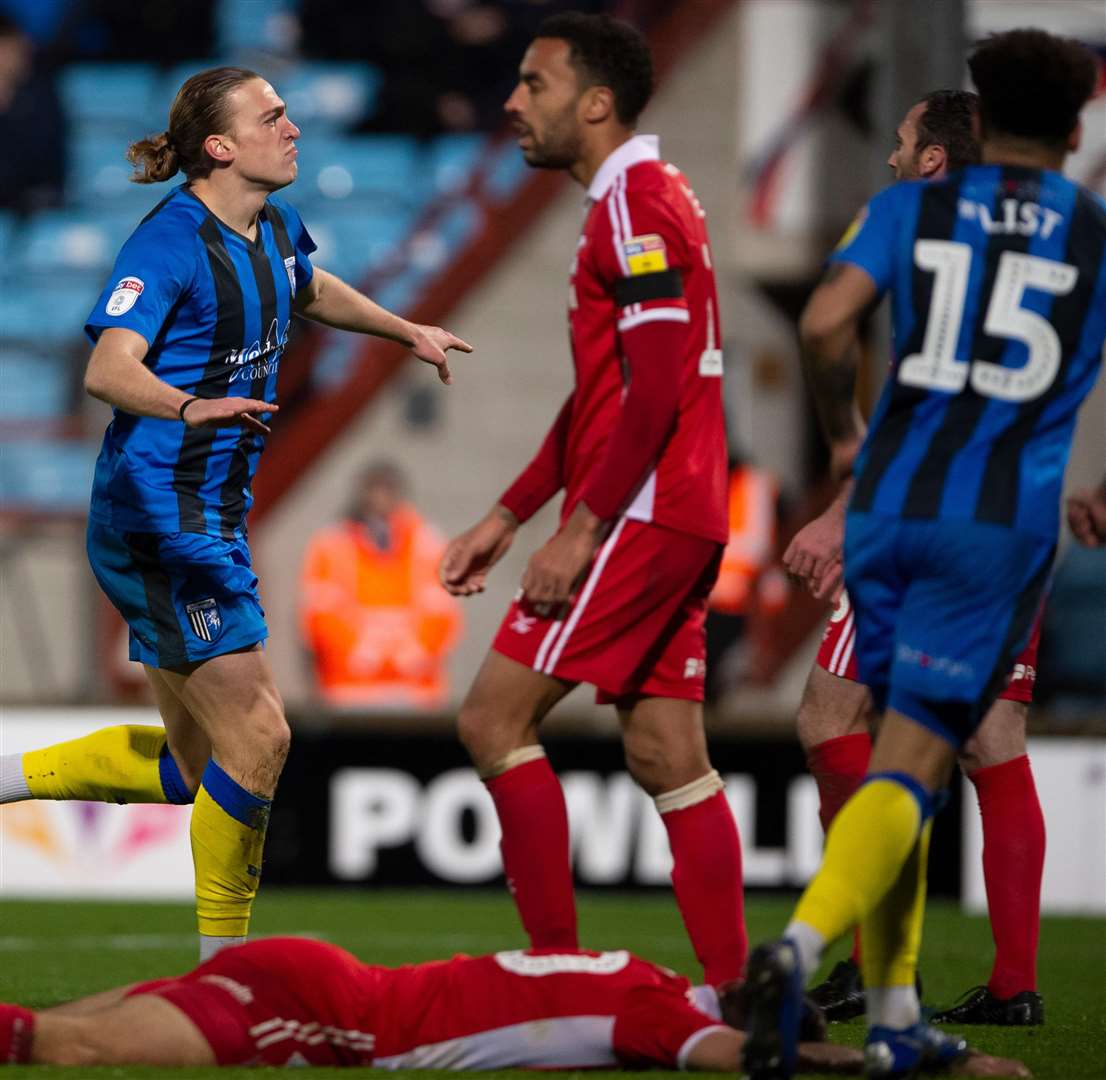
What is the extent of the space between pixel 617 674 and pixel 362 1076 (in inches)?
36.4

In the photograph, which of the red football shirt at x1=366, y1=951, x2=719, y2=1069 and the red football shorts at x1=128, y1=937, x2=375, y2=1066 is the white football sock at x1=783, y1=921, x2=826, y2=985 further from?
the red football shorts at x1=128, y1=937, x2=375, y2=1066

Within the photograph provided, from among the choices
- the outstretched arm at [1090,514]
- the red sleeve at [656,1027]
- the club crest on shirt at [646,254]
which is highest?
the club crest on shirt at [646,254]

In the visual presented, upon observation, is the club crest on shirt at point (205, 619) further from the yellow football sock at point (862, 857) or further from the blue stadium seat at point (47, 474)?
the blue stadium seat at point (47, 474)

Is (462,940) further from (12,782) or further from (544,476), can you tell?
(544,476)

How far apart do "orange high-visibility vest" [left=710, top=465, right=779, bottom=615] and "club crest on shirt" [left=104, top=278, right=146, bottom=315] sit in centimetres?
570

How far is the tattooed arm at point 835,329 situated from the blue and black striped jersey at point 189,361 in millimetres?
1573

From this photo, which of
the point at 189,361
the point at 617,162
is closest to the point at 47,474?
the point at 189,361

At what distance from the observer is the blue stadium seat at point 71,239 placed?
1255 cm

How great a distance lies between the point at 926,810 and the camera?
347 cm

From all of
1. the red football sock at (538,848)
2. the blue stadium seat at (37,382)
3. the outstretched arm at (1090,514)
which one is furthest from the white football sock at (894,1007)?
the blue stadium seat at (37,382)

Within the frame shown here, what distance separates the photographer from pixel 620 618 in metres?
4.05

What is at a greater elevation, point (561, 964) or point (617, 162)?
point (617, 162)

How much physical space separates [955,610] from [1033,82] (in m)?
0.92

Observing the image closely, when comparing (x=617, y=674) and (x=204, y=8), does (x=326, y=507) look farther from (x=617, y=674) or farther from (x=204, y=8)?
(x=617, y=674)
